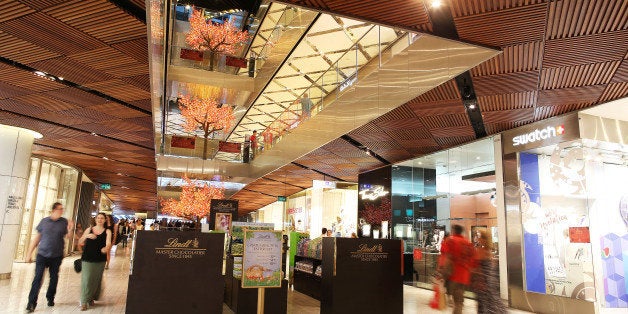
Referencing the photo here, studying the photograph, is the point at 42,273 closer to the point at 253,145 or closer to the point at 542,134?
the point at 542,134

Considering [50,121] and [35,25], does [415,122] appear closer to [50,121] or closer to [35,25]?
[35,25]

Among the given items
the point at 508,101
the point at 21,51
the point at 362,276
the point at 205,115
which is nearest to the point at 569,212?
the point at 508,101

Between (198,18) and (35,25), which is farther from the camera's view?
(198,18)

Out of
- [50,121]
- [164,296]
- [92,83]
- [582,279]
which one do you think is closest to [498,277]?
[582,279]

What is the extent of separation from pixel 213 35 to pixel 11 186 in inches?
274

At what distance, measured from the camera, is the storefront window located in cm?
1027

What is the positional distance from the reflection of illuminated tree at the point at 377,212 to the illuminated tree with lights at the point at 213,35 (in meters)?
6.96

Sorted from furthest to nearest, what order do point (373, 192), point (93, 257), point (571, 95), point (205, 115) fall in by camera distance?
1. point (205, 115)
2. point (373, 192)
3. point (571, 95)
4. point (93, 257)

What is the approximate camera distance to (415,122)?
9281 millimetres

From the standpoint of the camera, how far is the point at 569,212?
27.0 ft

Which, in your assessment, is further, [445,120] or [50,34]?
[445,120]

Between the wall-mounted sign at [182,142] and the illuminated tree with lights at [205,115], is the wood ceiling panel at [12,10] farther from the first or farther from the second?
the wall-mounted sign at [182,142]

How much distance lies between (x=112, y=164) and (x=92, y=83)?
10552 millimetres

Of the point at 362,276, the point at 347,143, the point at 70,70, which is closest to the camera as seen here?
the point at 362,276
